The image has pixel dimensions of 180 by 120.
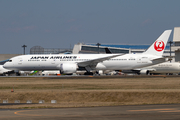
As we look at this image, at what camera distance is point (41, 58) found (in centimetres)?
5094

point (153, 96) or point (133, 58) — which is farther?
point (133, 58)

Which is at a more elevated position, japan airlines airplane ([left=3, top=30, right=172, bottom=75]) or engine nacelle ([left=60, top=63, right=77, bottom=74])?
japan airlines airplane ([left=3, top=30, right=172, bottom=75])

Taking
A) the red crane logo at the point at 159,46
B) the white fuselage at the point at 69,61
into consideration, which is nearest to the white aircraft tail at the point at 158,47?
the red crane logo at the point at 159,46

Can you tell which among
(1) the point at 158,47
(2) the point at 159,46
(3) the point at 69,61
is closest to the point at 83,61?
(3) the point at 69,61

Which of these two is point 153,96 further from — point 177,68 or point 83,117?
point 177,68

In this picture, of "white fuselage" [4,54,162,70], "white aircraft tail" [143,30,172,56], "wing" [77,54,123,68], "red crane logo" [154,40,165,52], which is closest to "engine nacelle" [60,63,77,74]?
"wing" [77,54,123,68]

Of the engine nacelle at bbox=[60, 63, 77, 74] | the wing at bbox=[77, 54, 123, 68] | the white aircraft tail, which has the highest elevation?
the white aircraft tail

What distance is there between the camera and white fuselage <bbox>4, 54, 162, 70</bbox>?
50.6 metres

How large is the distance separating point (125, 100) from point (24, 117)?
12436mm

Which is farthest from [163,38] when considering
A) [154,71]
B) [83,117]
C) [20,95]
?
[83,117]

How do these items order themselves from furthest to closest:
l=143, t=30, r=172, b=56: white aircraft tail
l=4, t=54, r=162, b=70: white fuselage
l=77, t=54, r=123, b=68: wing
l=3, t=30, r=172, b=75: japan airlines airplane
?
l=143, t=30, r=172, b=56: white aircraft tail, l=4, t=54, r=162, b=70: white fuselage, l=3, t=30, r=172, b=75: japan airlines airplane, l=77, t=54, r=123, b=68: wing

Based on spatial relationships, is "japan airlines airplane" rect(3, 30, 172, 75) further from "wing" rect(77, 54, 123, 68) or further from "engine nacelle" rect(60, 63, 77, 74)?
"engine nacelle" rect(60, 63, 77, 74)

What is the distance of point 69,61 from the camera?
167ft

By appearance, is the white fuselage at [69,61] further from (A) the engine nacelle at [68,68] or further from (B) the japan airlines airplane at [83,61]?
A: (A) the engine nacelle at [68,68]
